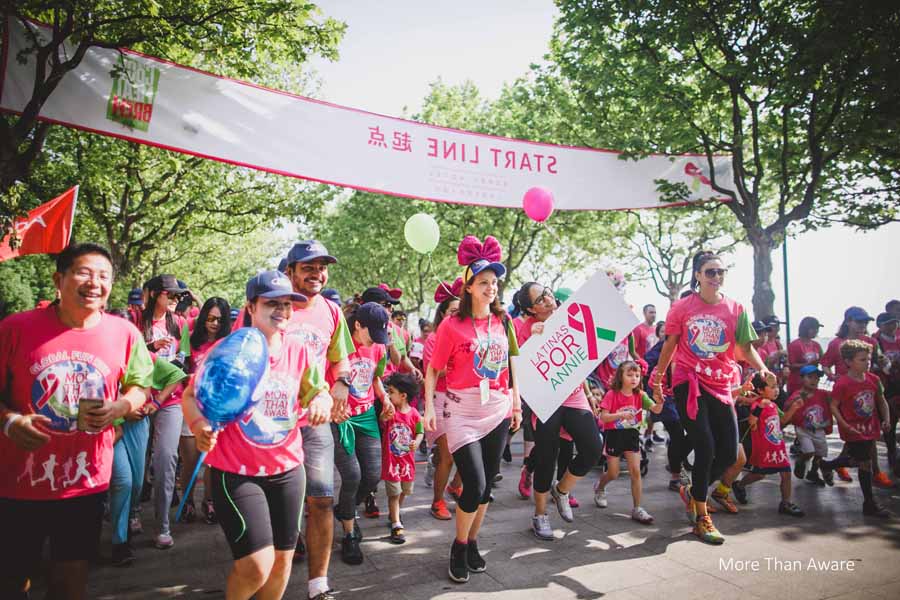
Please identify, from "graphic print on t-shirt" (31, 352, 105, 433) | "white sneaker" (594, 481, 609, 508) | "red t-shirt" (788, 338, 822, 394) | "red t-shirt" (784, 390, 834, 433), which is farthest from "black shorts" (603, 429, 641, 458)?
"graphic print on t-shirt" (31, 352, 105, 433)

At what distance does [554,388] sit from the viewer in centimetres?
466

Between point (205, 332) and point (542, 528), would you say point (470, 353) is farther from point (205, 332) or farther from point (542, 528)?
point (205, 332)

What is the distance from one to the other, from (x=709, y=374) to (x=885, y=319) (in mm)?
5558

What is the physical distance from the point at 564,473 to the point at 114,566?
3.92 meters

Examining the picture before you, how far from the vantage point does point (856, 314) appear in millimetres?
7797

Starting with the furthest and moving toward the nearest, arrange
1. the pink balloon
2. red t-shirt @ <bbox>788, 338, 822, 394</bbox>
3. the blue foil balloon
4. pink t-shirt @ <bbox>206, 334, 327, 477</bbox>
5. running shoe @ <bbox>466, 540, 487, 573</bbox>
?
red t-shirt @ <bbox>788, 338, 822, 394</bbox>
the pink balloon
running shoe @ <bbox>466, 540, 487, 573</bbox>
pink t-shirt @ <bbox>206, 334, 327, 477</bbox>
the blue foil balloon

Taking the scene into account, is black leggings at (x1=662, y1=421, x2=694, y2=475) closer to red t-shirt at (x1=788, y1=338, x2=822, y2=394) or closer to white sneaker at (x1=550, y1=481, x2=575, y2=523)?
white sneaker at (x1=550, y1=481, x2=575, y2=523)

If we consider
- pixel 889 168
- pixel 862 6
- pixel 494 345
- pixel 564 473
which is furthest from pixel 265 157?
pixel 889 168

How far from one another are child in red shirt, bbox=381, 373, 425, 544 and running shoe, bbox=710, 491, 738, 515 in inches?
127

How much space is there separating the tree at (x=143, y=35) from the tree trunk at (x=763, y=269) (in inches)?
340

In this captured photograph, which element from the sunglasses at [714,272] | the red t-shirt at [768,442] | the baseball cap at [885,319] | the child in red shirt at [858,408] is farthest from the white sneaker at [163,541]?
the baseball cap at [885,319]

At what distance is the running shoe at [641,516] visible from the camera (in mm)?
4926

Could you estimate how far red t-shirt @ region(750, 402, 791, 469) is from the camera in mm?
5500

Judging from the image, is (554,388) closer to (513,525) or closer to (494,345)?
(494,345)
